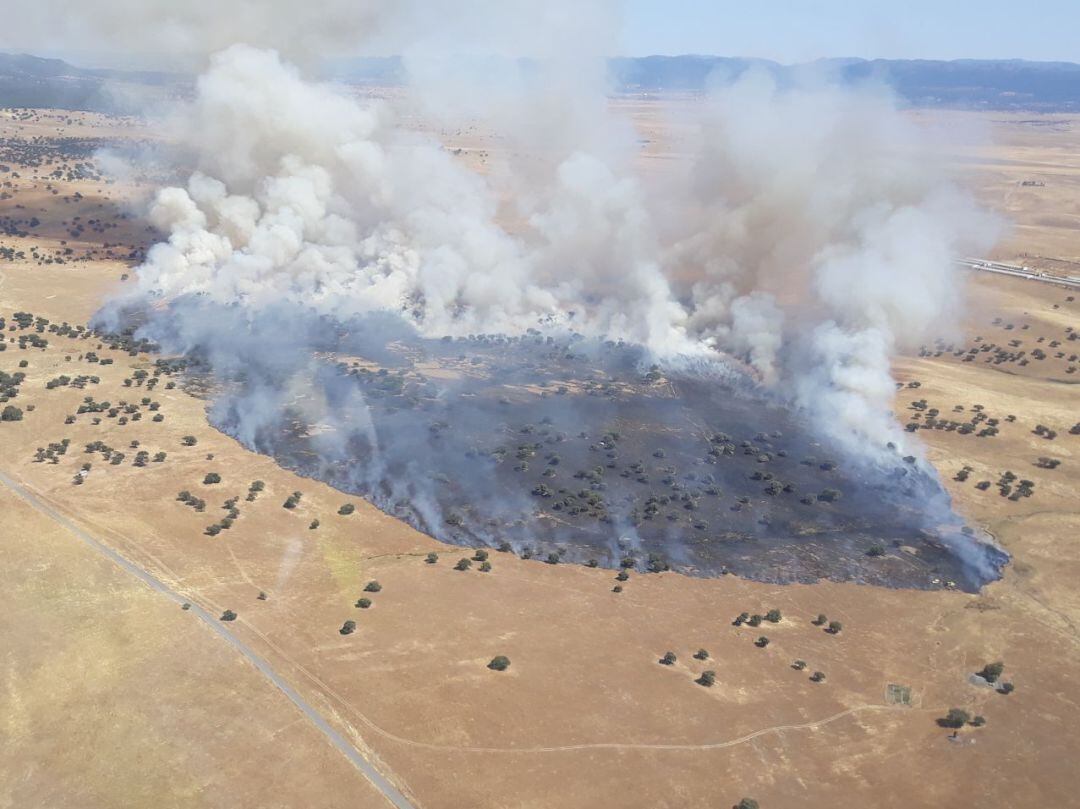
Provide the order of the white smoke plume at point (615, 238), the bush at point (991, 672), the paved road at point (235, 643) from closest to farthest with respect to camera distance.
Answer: the paved road at point (235, 643), the bush at point (991, 672), the white smoke plume at point (615, 238)

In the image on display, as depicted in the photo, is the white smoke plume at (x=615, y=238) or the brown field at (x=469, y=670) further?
the white smoke plume at (x=615, y=238)

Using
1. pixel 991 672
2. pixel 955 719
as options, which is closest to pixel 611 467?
pixel 991 672

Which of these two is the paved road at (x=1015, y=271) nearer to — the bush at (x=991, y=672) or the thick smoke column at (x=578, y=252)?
the thick smoke column at (x=578, y=252)

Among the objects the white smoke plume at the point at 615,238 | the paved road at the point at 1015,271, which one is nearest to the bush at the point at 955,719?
the white smoke plume at the point at 615,238

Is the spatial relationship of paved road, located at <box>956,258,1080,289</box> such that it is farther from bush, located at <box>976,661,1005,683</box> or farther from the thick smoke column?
bush, located at <box>976,661,1005,683</box>

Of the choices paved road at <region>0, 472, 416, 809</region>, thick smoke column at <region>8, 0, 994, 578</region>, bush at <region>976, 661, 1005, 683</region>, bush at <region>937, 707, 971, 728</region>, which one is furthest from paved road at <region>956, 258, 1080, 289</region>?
paved road at <region>0, 472, 416, 809</region>

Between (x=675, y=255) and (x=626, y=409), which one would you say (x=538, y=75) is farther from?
(x=626, y=409)

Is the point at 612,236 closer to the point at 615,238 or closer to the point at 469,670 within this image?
the point at 615,238
